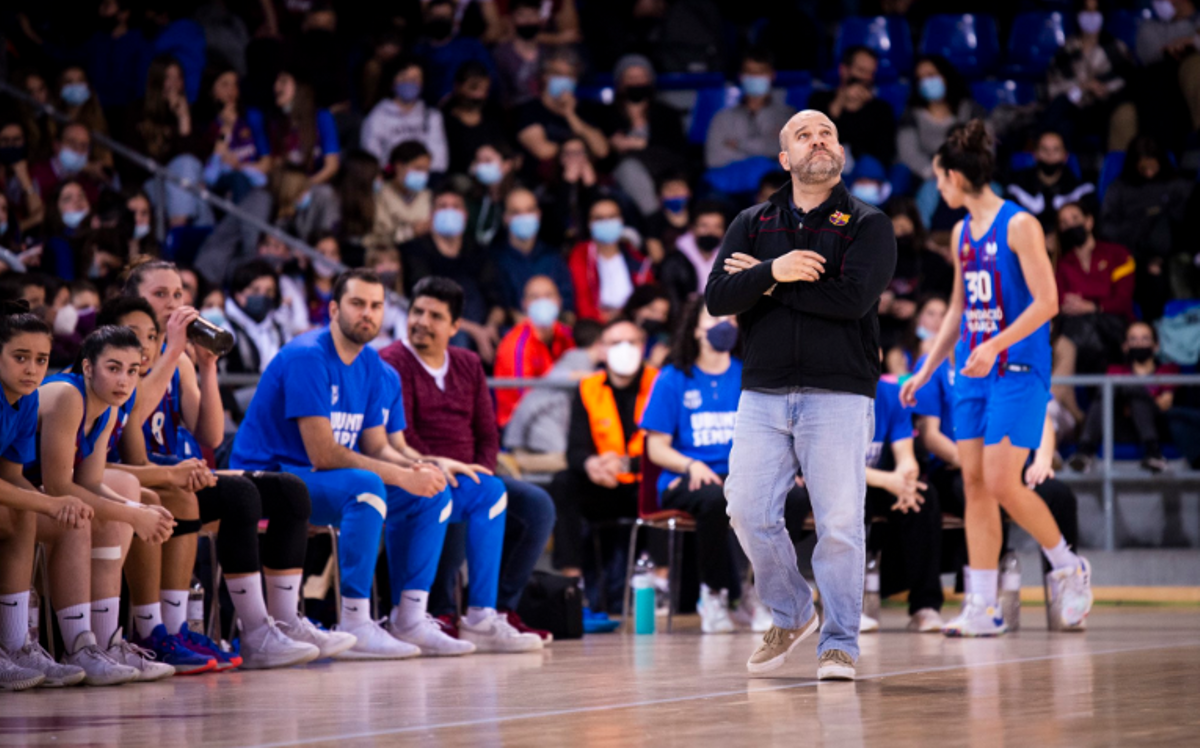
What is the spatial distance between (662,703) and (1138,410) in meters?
6.08

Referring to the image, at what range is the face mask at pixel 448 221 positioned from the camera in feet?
36.1

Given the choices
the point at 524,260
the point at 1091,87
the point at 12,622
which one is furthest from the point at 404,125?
the point at 12,622

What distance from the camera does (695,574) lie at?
873 centimetres

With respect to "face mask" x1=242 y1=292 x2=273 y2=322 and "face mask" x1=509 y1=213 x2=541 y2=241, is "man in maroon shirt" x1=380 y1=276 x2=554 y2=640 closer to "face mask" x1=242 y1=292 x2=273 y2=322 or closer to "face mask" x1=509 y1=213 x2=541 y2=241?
"face mask" x1=242 y1=292 x2=273 y2=322

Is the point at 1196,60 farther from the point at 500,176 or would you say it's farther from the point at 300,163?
the point at 300,163

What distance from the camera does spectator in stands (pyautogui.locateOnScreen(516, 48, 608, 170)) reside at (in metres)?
12.3

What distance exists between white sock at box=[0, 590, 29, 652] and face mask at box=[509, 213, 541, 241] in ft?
21.0

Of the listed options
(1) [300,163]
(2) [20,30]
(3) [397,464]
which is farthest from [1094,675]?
(2) [20,30]

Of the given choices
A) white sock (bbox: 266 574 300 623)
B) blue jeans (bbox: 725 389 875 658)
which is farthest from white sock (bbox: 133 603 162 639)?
blue jeans (bbox: 725 389 875 658)

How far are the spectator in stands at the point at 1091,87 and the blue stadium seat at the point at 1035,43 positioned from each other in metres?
0.39

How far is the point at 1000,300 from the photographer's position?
675 cm

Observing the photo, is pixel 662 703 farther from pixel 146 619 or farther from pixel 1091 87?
pixel 1091 87

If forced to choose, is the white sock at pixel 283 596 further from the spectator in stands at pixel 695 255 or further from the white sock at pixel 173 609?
the spectator in stands at pixel 695 255

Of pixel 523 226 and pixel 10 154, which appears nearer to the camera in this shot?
pixel 10 154
